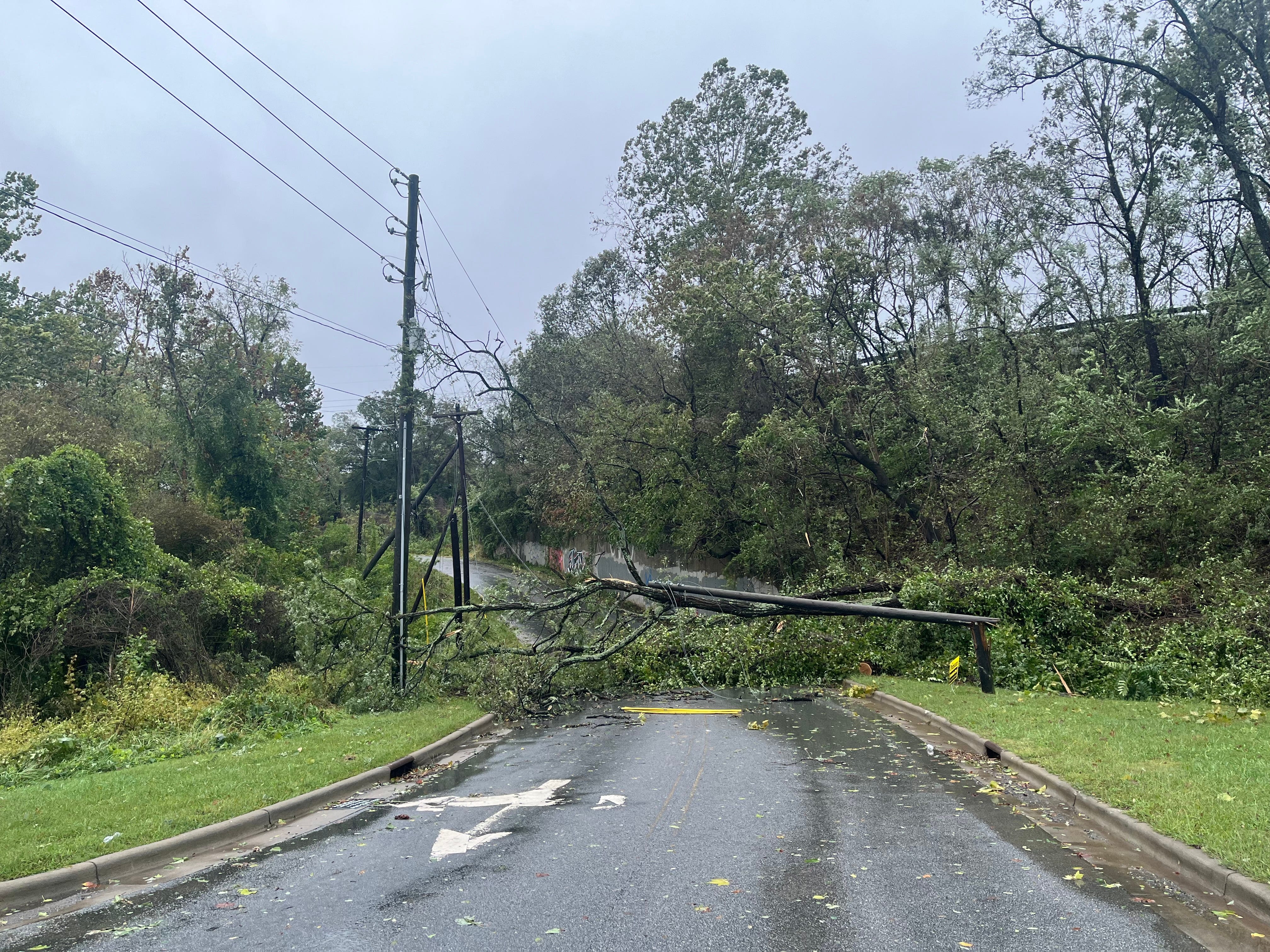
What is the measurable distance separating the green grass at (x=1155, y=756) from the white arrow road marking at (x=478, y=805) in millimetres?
4407

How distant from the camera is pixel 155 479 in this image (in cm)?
2998

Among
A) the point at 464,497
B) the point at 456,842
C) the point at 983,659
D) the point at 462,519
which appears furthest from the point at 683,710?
the point at 462,519

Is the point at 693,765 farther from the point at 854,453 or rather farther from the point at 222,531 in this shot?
the point at 222,531

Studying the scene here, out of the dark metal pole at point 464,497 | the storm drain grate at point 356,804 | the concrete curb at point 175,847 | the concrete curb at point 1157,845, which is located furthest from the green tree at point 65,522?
the concrete curb at point 1157,845

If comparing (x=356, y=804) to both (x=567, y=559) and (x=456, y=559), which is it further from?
(x=567, y=559)

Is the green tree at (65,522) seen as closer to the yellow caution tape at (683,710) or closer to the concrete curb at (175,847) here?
the yellow caution tape at (683,710)

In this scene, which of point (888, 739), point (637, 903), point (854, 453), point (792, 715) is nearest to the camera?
point (637, 903)

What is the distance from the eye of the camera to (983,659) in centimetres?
1455

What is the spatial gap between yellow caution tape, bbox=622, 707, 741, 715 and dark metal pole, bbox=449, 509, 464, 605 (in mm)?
6302

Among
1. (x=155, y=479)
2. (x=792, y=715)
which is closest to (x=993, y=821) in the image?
(x=792, y=715)

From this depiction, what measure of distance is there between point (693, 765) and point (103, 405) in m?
31.7

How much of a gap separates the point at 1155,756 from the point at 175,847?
8761mm

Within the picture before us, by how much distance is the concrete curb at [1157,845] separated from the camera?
4.88 meters

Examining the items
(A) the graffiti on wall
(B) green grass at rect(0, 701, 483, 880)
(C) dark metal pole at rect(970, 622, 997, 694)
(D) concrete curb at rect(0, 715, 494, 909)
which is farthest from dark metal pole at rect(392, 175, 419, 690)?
(A) the graffiti on wall
